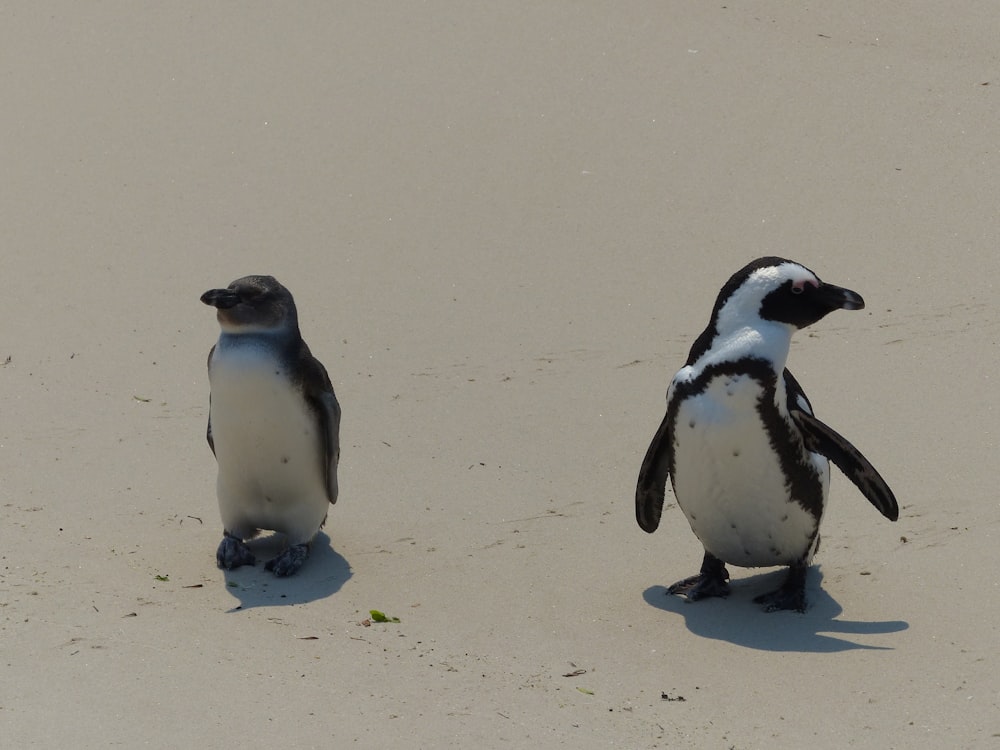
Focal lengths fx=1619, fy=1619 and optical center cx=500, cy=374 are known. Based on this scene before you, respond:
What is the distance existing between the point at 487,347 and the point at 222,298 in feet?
10.1

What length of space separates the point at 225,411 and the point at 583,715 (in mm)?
2023

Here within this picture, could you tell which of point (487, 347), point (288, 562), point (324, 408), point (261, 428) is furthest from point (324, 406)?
point (487, 347)

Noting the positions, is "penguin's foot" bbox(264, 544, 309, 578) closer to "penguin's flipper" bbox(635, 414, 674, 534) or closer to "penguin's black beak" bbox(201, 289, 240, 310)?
"penguin's black beak" bbox(201, 289, 240, 310)

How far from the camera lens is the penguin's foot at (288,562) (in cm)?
604

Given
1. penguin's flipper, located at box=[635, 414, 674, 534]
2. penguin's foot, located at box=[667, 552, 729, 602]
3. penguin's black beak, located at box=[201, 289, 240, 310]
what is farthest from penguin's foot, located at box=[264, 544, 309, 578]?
penguin's foot, located at box=[667, 552, 729, 602]

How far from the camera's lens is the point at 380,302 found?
935 centimetres

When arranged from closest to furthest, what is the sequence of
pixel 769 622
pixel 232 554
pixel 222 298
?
pixel 769 622
pixel 222 298
pixel 232 554

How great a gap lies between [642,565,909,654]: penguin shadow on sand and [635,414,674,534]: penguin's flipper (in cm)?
26

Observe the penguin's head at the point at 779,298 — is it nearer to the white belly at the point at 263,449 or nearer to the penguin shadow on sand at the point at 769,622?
the penguin shadow on sand at the point at 769,622

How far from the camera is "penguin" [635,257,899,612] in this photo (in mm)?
5352

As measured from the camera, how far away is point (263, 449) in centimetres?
602

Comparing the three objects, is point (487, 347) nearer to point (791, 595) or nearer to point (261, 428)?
point (261, 428)

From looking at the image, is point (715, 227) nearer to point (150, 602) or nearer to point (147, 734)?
point (150, 602)

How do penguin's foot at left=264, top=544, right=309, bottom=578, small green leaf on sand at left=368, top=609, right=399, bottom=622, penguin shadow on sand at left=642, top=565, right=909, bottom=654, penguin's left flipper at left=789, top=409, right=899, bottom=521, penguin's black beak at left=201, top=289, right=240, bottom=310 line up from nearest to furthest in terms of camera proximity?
penguin shadow on sand at left=642, top=565, right=909, bottom=654 < penguin's left flipper at left=789, top=409, right=899, bottom=521 < small green leaf on sand at left=368, top=609, right=399, bottom=622 < penguin's black beak at left=201, top=289, right=240, bottom=310 < penguin's foot at left=264, top=544, right=309, bottom=578
